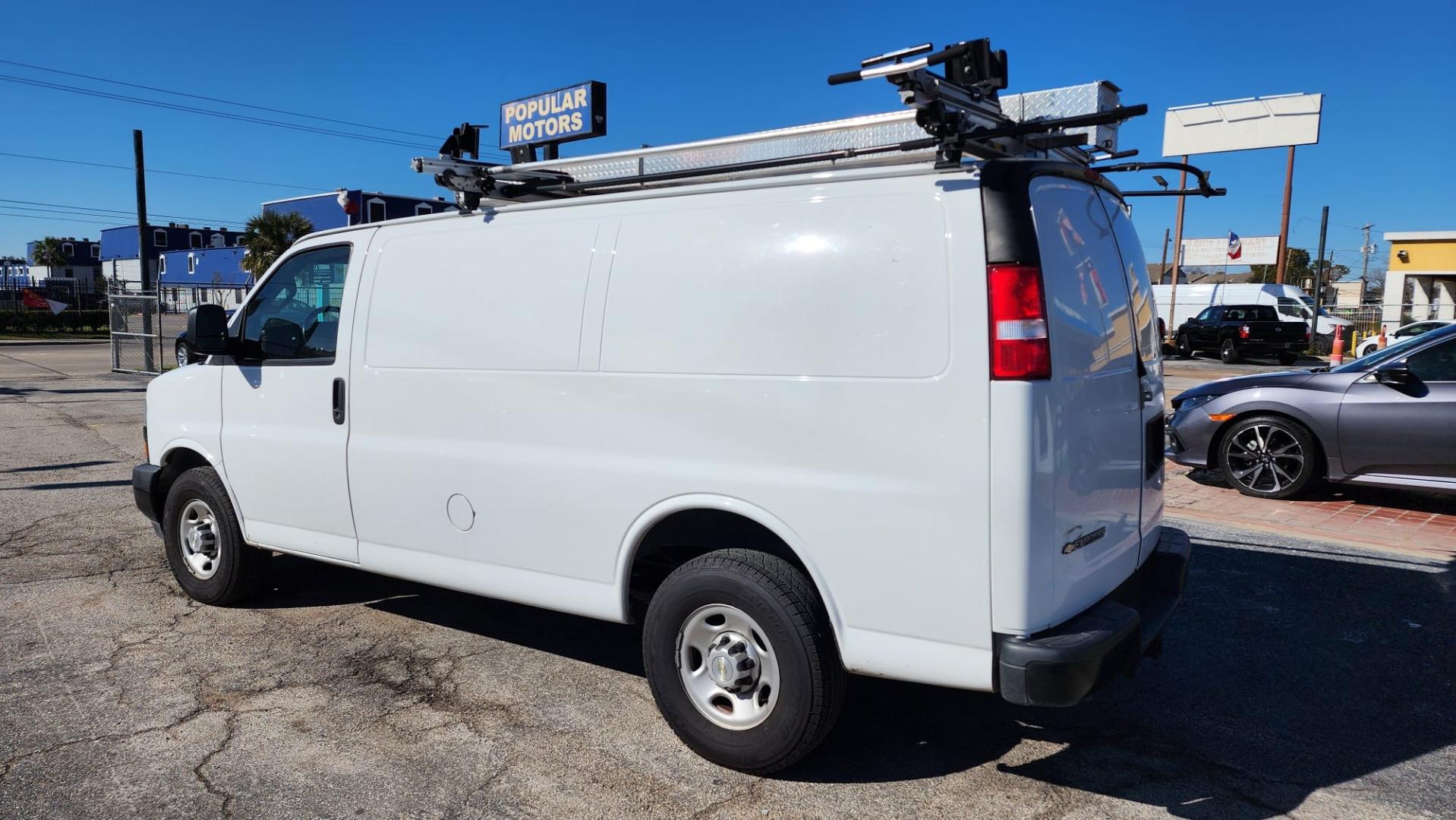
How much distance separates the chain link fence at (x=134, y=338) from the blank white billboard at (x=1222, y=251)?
2206 inches

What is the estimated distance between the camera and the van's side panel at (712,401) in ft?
10.2

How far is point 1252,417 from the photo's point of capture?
8312mm

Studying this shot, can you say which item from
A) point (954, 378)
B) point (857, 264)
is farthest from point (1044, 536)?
point (857, 264)

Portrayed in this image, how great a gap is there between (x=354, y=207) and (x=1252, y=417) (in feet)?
118

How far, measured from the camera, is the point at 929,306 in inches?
122

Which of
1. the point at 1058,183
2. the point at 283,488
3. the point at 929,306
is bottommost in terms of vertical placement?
the point at 283,488

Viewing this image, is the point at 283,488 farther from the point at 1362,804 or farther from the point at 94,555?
the point at 1362,804

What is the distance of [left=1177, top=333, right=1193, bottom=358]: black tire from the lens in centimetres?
3148

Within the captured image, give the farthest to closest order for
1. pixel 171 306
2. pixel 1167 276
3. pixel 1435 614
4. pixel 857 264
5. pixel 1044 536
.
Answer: pixel 1167 276 < pixel 171 306 < pixel 1435 614 < pixel 857 264 < pixel 1044 536

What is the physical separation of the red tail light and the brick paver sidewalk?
4.77 m

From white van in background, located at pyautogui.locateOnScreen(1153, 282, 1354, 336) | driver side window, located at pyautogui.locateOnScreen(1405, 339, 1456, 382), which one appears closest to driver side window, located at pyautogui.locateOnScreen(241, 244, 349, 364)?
driver side window, located at pyautogui.locateOnScreen(1405, 339, 1456, 382)

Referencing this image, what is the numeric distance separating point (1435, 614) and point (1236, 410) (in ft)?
10.7

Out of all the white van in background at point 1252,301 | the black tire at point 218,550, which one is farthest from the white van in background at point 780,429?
the white van in background at point 1252,301

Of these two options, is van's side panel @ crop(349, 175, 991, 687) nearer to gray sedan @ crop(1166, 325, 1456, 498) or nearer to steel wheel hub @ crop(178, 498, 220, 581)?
steel wheel hub @ crop(178, 498, 220, 581)
